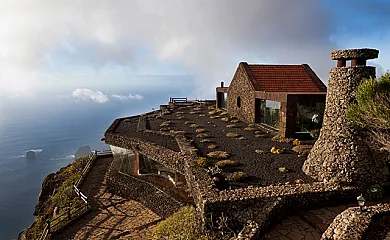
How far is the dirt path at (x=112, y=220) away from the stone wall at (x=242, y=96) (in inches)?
533

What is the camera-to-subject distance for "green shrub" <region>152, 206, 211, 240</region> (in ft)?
34.6

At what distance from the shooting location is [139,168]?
18891 mm

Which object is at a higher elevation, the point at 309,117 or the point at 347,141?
the point at 309,117

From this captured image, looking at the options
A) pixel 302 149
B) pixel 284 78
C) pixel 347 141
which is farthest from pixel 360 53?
pixel 284 78

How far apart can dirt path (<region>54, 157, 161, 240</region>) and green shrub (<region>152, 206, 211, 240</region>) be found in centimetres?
146

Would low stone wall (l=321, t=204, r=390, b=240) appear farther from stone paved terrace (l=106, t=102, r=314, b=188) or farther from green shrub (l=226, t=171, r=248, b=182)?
green shrub (l=226, t=171, r=248, b=182)

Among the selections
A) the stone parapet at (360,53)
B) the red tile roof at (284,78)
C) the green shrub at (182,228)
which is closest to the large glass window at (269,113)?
the red tile roof at (284,78)

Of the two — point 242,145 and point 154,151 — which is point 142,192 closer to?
point 154,151

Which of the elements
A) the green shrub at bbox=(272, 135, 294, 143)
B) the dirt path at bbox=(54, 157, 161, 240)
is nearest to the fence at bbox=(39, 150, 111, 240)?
A: the dirt path at bbox=(54, 157, 161, 240)

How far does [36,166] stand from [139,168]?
15412cm

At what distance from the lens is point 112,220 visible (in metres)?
15.9

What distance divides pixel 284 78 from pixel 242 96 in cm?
456

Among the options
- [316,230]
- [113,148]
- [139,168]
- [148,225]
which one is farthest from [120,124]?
[316,230]

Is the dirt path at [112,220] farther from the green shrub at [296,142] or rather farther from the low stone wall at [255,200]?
the green shrub at [296,142]
